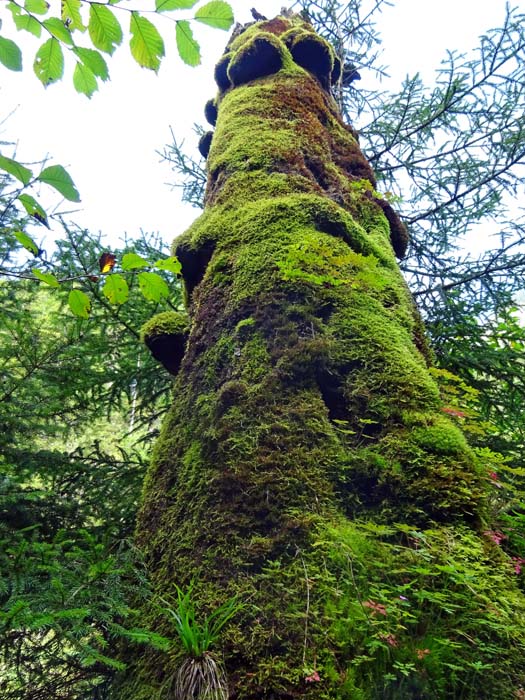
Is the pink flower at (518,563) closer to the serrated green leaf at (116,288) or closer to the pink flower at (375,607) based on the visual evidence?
the pink flower at (375,607)

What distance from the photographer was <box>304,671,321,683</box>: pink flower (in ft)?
4.51

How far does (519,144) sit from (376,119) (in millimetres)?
2236

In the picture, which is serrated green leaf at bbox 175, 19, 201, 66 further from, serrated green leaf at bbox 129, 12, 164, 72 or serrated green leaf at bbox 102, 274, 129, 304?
serrated green leaf at bbox 102, 274, 129, 304

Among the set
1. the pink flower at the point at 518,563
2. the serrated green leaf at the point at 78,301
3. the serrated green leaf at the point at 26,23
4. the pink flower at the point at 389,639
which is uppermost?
the serrated green leaf at the point at 26,23

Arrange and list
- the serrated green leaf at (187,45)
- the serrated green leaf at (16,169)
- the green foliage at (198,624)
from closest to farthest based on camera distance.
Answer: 1. the serrated green leaf at (16,169)
2. the serrated green leaf at (187,45)
3. the green foliage at (198,624)

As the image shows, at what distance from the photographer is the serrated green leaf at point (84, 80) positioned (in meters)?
1.37

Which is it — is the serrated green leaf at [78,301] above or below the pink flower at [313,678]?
above

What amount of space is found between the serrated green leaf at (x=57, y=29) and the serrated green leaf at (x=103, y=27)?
0.07m

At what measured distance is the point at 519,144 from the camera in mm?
5957

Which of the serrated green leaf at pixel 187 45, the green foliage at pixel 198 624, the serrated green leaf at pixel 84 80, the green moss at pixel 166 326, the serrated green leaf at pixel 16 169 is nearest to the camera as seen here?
the serrated green leaf at pixel 16 169

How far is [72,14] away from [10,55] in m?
0.37

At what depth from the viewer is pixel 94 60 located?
1328 mm

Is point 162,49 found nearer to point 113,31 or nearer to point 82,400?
point 113,31

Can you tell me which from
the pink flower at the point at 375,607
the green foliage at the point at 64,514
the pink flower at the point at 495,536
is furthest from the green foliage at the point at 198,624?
the pink flower at the point at 495,536
